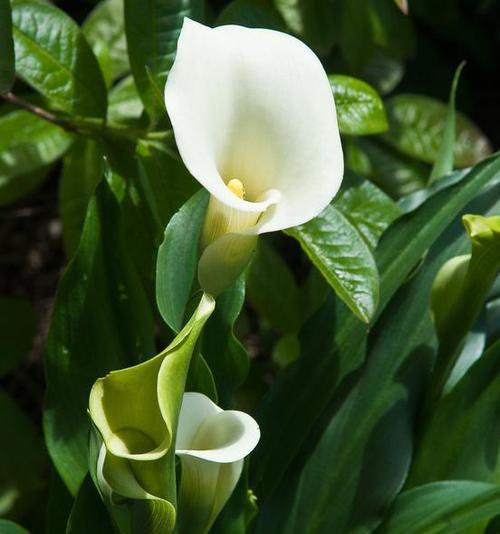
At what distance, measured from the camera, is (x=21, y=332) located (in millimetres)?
1160

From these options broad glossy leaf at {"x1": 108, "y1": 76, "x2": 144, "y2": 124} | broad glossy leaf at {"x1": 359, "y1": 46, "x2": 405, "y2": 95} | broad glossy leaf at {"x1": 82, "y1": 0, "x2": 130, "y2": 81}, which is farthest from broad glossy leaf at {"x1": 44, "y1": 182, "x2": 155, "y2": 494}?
broad glossy leaf at {"x1": 359, "y1": 46, "x2": 405, "y2": 95}

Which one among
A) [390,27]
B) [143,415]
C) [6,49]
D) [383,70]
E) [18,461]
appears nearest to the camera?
[143,415]

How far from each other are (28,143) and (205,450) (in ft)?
1.62

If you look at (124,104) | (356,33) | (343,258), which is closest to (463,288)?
(343,258)

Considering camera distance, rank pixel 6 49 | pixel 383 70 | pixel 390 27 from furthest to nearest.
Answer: pixel 383 70 → pixel 390 27 → pixel 6 49

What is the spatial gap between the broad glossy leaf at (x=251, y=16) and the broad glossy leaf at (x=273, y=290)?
30cm

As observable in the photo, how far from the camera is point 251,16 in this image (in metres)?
0.78

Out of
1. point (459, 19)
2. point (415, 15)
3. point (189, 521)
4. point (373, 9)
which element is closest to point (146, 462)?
point (189, 521)

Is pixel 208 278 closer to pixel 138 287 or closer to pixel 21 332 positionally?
pixel 138 287

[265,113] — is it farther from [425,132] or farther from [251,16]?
[425,132]

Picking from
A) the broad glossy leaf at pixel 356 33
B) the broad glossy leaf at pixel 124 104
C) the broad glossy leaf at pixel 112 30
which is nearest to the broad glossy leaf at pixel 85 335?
the broad glossy leaf at pixel 124 104

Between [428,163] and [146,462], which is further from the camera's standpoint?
[428,163]

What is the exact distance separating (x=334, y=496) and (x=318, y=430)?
0.18 ft

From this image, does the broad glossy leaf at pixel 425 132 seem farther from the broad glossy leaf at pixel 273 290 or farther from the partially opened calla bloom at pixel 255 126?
the partially opened calla bloom at pixel 255 126
